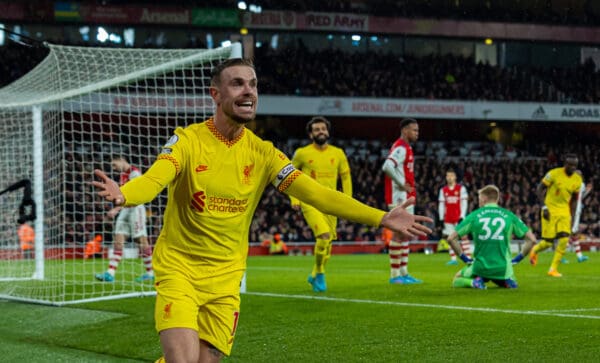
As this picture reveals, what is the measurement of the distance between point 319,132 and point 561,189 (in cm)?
578

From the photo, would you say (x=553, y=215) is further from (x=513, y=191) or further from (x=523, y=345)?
(x=513, y=191)

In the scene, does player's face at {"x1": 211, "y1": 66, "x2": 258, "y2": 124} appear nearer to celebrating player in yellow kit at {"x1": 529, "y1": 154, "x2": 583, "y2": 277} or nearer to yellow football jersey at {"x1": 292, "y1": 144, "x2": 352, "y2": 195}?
yellow football jersey at {"x1": 292, "y1": 144, "x2": 352, "y2": 195}

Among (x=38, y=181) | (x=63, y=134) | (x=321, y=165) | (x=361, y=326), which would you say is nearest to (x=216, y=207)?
(x=361, y=326)

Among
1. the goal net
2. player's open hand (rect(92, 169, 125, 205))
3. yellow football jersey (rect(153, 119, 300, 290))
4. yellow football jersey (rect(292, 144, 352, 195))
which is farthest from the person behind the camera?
the goal net

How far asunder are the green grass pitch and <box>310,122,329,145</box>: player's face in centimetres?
203

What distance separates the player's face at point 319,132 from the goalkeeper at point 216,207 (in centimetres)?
702

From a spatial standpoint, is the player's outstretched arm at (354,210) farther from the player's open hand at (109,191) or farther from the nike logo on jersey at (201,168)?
the player's open hand at (109,191)

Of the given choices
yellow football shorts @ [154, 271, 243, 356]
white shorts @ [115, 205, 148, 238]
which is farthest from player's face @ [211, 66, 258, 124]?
white shorts @ [115, 205, 148, 238]

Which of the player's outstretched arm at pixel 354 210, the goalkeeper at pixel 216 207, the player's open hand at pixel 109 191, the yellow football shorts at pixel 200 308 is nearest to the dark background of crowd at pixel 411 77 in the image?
the goalkeeper at pixel 216 207

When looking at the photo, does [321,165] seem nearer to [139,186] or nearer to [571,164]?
[571,164]

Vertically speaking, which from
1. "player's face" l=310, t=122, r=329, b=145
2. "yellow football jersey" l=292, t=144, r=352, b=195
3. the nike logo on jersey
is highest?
"player's face" l=310, t=122, r=329, b=145

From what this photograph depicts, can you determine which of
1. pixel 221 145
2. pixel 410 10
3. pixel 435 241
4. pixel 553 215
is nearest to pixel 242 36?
pixel 410 10

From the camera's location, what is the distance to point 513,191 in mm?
37062

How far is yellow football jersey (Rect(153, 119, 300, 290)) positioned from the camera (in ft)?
16.4
